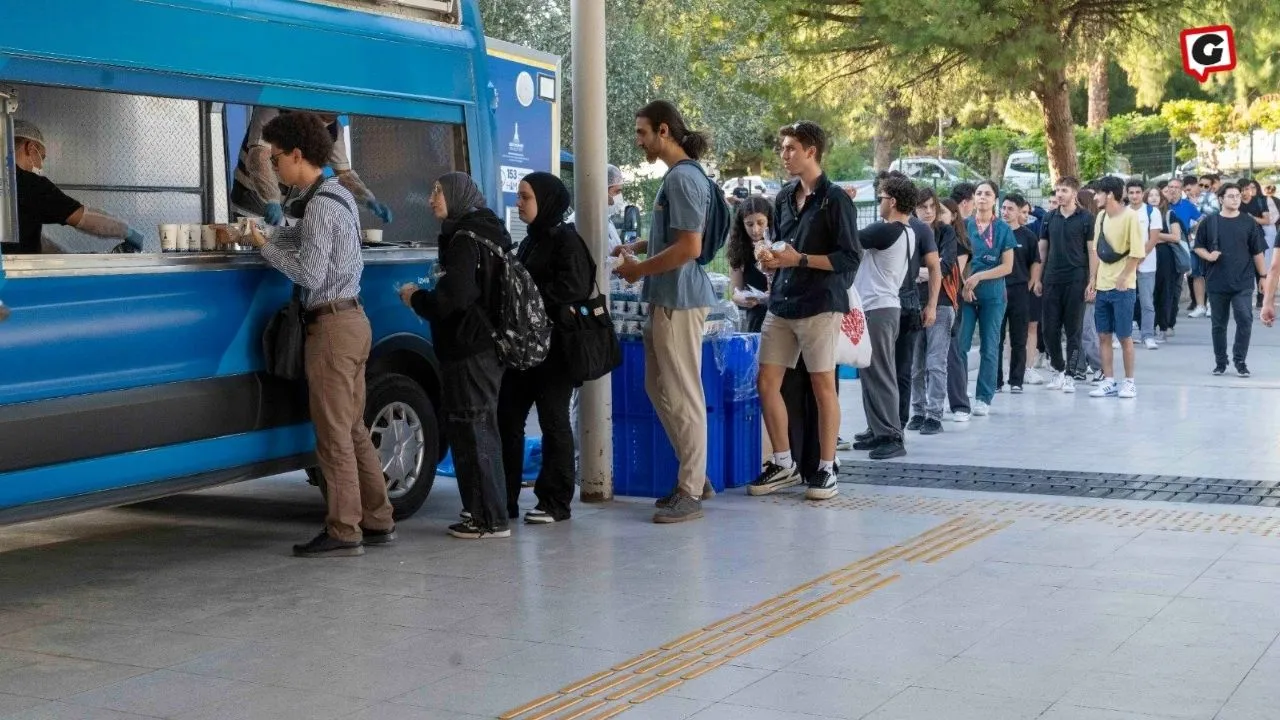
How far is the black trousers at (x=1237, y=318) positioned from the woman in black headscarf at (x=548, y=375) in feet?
29.0

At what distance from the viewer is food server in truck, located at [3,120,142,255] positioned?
21.1ft

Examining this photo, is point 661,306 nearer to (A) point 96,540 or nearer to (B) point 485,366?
(B) point 485,366

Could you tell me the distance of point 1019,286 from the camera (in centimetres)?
1360

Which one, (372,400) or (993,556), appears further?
(372,400)

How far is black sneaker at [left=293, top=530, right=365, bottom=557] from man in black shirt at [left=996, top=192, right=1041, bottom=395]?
24.5 ft

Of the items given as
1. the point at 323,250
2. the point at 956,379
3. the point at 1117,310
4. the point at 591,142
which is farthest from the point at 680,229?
the point at 1117,310

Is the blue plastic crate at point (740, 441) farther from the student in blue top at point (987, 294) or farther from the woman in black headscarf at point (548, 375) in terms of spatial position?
the student in blue top at point (987, 294)

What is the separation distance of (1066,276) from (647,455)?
255 inches

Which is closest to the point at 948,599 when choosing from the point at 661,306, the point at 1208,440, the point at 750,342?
the point at 661,306

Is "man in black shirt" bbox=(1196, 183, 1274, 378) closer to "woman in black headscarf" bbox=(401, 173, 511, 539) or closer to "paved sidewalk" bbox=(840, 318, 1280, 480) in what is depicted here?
"paved sidewalk" bbox=(840, 318, 1280, 480)

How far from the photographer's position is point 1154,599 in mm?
6395

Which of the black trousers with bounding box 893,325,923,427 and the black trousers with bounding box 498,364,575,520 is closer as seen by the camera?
the black trousers with bounding box 498,364,575,520

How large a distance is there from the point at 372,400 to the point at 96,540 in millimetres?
1491

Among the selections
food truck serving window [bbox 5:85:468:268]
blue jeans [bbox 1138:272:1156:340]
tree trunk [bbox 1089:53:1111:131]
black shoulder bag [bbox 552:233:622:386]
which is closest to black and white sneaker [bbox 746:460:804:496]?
black shoulder bag [bbox 552:233:622:386]
